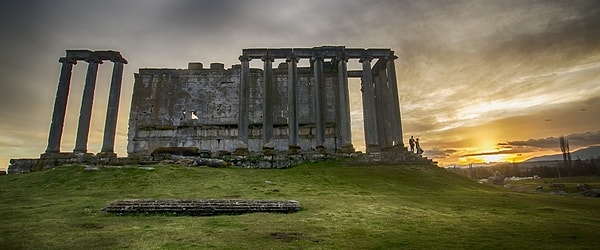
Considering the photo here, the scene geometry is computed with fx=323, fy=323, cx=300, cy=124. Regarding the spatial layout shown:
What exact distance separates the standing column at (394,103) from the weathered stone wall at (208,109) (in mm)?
8325

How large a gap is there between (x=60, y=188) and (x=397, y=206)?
1806 cm

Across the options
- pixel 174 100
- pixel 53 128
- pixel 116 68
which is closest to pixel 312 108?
pixel 174 100

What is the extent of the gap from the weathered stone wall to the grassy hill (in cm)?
1911

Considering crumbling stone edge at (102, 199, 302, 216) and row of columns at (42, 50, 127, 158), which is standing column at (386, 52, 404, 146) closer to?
crumbling stone edge at (102, 199, 302, 216)

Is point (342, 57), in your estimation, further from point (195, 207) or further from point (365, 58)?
point (195, 207)

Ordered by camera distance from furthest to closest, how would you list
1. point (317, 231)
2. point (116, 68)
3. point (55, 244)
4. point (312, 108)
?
1. point (312, 108)
2. point (116, 68)
3. point (317, 231)
4. point (55, 244)

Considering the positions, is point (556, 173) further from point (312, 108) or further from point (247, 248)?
point (247, 248)

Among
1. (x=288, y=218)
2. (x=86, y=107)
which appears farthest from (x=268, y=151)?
(x=86, y=107)

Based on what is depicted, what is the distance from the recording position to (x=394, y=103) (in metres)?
34.3

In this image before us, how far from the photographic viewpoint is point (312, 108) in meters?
41.2

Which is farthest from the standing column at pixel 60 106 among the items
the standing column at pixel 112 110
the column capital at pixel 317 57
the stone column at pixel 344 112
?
the stone column at pixel 344 112

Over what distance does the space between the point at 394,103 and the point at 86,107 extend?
32432mm

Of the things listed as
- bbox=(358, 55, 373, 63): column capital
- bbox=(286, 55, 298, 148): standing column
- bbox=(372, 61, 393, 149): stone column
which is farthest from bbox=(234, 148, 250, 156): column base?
bbox=(372, 61, 393, 149): stone column

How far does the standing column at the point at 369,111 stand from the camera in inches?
1261
